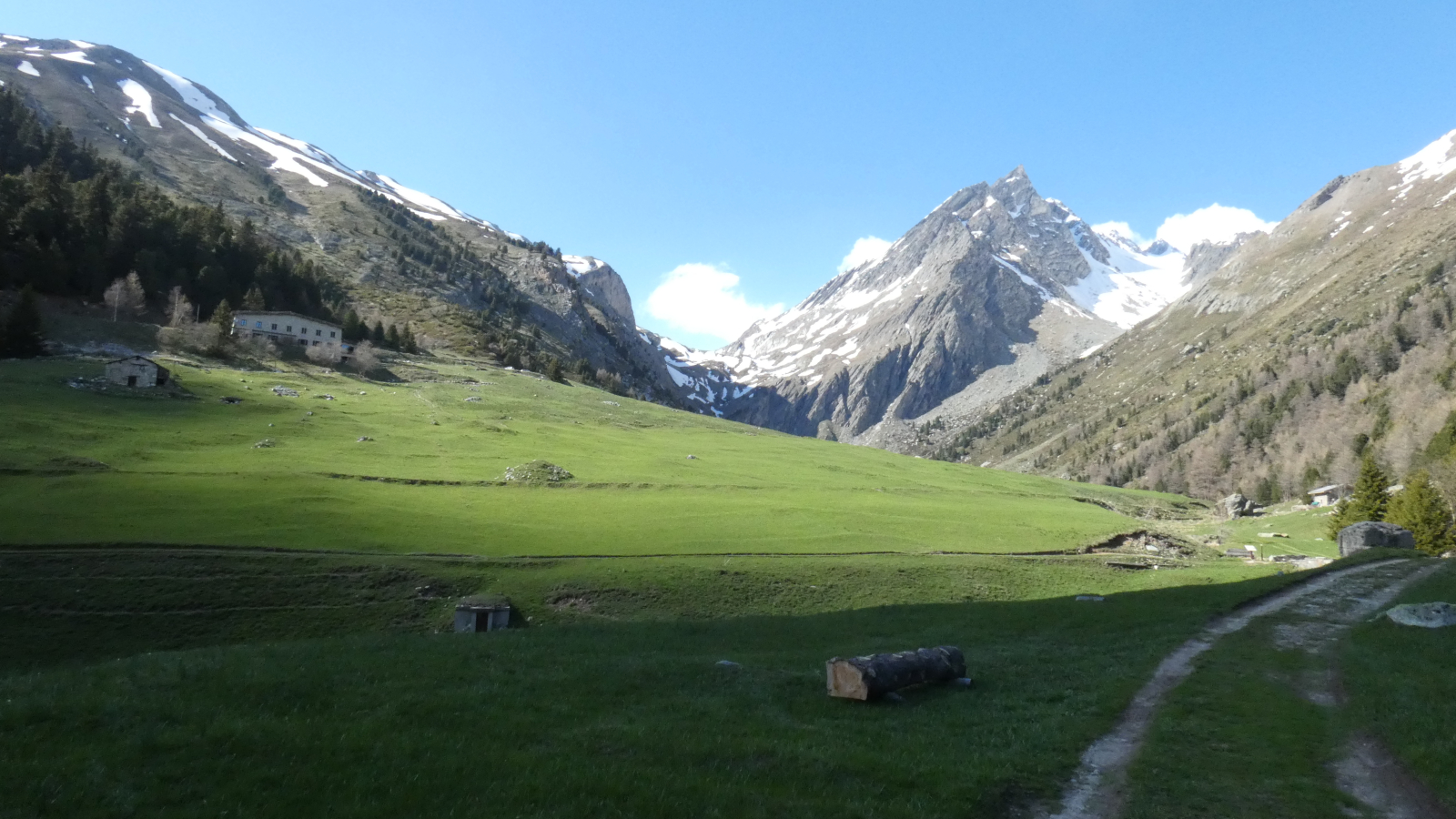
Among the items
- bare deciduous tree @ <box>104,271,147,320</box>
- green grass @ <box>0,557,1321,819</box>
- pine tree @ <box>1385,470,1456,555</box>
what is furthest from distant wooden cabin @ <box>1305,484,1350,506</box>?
bare deciduous tree @ <box>104,271,147,320</box>

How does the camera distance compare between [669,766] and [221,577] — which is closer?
[669,766]

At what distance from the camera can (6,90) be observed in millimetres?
173250

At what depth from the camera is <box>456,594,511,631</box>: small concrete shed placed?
36.8 m

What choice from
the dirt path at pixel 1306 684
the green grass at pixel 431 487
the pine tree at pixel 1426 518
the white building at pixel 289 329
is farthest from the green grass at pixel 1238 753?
the white building at pixel 289 329

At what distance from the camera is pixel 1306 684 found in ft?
68.2

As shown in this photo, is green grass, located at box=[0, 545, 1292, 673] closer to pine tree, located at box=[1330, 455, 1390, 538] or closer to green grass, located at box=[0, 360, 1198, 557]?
green grass, located at box=[0, 360, 1198, 557]

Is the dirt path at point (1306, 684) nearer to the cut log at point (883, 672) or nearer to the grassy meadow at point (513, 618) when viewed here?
the grassy meadow at point (513, 618)

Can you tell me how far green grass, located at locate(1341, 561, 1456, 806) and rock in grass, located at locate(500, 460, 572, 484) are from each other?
63.8 m

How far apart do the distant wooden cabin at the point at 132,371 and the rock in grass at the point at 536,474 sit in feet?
159

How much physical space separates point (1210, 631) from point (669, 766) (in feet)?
85.4

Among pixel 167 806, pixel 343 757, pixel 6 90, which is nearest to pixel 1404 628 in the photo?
pixel 343 757

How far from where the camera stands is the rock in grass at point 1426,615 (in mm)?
25719

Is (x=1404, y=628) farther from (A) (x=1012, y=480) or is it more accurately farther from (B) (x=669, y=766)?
(A) (x=1012, y=480)

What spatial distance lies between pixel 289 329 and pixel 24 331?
1898 inches
